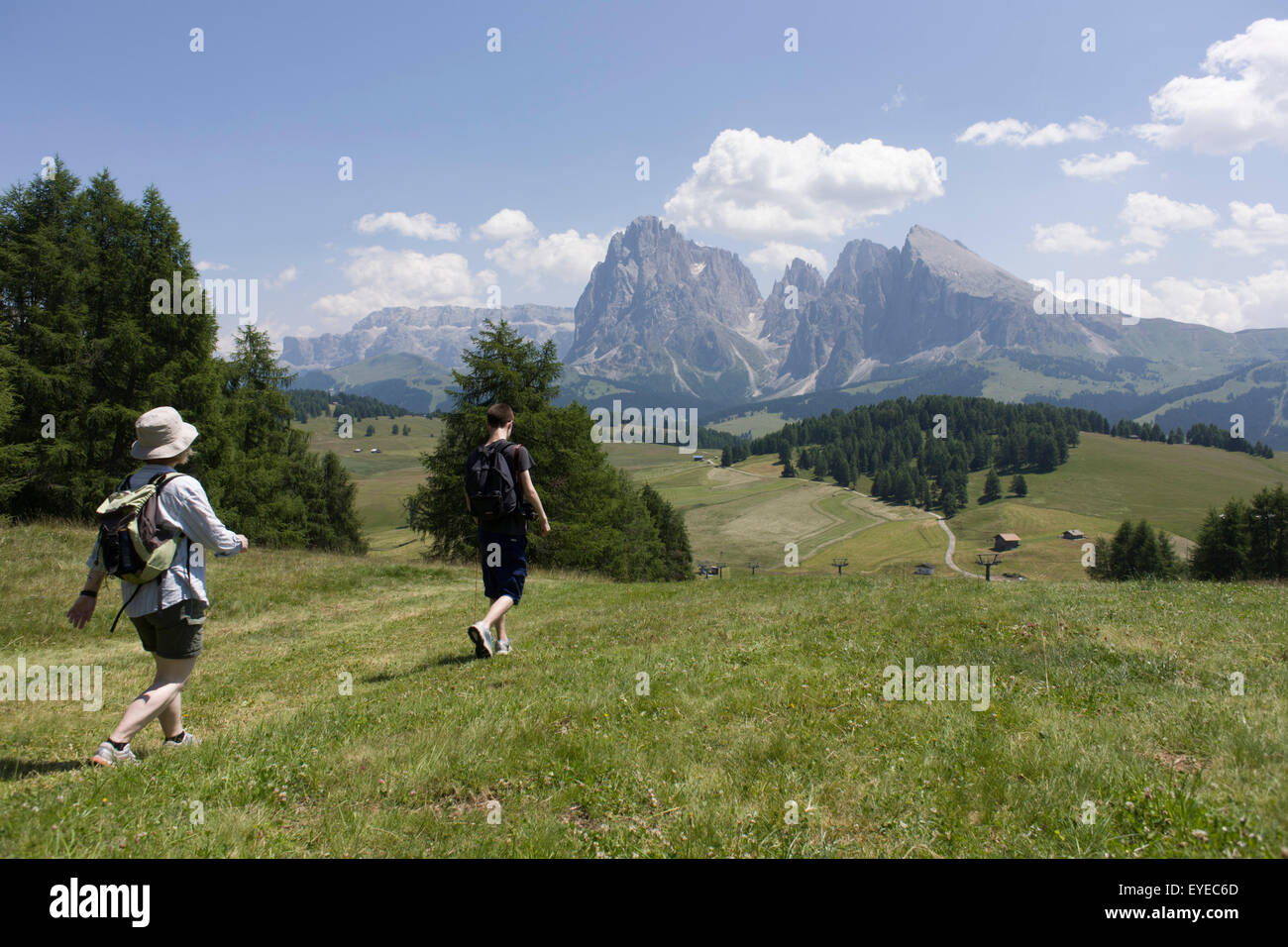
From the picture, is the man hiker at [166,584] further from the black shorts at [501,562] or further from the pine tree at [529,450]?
the pine tree at [529,450]

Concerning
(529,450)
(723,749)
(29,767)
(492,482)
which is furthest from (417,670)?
(529,450)

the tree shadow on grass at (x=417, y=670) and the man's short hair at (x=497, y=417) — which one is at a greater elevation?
the man's short hair at (x=497, y=417)

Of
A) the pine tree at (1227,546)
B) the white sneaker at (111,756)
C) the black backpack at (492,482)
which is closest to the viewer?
the white sneaker at (111,756)

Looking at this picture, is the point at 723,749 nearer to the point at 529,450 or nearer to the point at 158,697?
the point at 158,697

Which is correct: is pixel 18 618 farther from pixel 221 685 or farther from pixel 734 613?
pixel 734 613

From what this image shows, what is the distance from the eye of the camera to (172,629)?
646 centimetres

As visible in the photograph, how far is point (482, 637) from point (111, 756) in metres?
4.79

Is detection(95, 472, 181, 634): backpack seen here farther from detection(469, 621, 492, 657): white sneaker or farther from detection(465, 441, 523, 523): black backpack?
detection(469, 621, 492, 657): white sneaker

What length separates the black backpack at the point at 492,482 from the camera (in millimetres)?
9828

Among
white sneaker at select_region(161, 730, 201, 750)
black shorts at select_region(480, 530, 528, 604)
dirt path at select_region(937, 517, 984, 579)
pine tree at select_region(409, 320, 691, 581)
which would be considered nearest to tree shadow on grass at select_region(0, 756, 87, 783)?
white sneaker at select_region(161, 730, 201, 750)

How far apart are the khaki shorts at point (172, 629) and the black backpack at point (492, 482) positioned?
12.9ft

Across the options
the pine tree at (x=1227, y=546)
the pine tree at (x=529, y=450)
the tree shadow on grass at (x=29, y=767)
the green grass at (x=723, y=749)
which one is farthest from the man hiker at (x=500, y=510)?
the pine tree at (x=1227, y=546)

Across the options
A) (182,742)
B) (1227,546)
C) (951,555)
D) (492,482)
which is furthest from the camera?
(951,555)

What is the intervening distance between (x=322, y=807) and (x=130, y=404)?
35803mm
